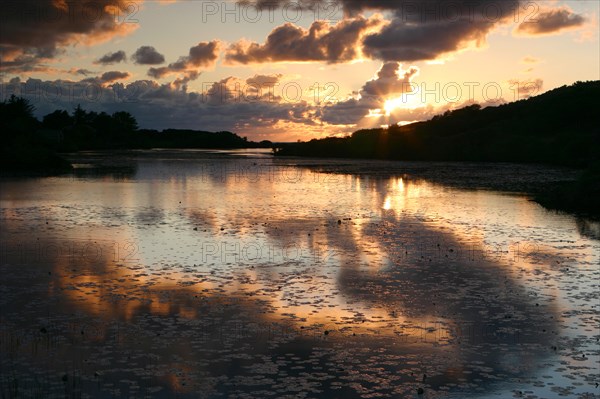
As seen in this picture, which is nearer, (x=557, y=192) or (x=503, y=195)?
(x=557, y=192)

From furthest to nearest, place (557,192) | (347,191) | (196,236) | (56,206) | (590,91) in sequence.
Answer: (590,91) < (347,191) < (557,192) < (56,206) < (196,236)

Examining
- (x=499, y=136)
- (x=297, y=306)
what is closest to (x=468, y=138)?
(x=499, y=136)

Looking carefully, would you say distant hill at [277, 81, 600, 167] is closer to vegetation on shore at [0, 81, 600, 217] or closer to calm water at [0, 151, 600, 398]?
vegetation on shore at [0, 81, 600, 217]

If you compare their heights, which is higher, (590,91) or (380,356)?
(590,91)

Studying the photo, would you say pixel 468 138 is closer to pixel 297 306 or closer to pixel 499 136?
pixel 499 136

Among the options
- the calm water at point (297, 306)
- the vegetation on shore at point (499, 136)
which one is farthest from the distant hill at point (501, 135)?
the calm water at point (297, 306)

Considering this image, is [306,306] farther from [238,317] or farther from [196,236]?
[196,236]

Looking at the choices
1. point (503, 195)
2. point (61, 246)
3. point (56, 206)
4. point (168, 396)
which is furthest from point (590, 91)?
point (168, 396)

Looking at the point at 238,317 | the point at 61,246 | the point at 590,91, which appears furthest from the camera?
the point at 590,91

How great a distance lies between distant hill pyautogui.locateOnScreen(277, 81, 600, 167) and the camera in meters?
108

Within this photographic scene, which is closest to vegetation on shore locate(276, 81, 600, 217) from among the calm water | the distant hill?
the distant hill

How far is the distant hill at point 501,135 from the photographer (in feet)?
354

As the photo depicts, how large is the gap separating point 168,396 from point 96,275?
363 inches

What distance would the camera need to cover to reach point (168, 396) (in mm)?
10430
